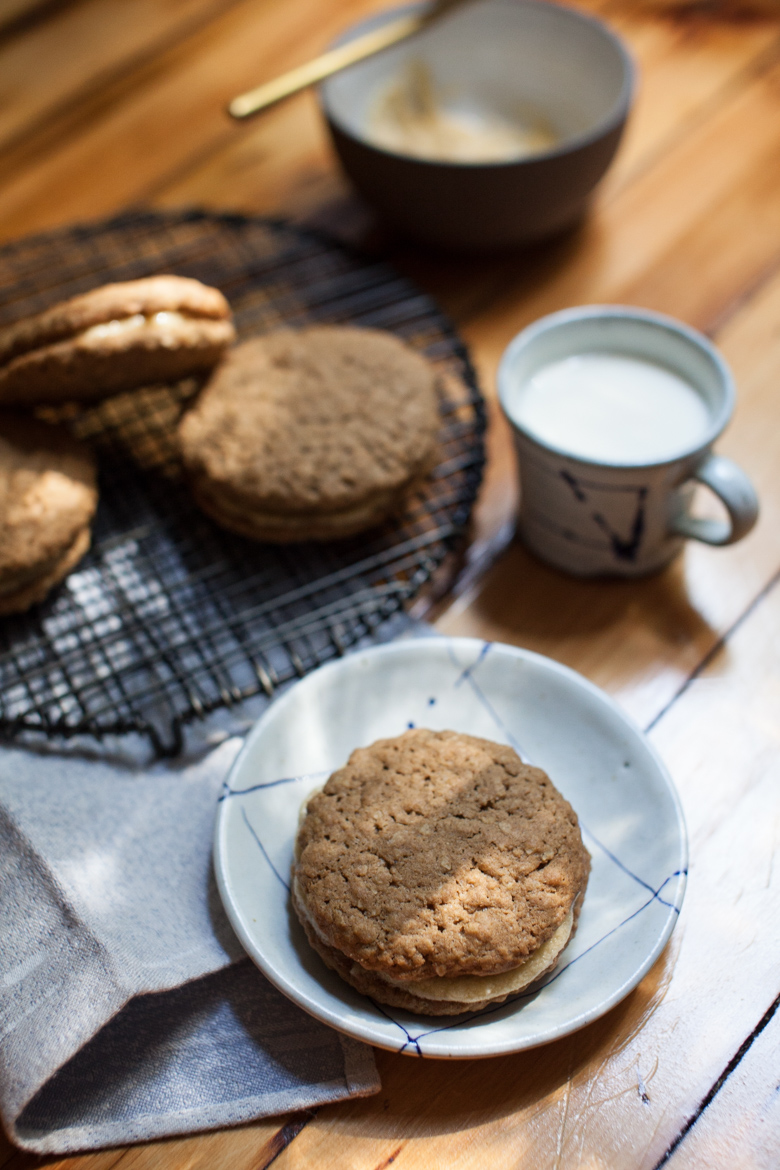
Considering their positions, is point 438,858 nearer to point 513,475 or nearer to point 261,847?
point 261,847

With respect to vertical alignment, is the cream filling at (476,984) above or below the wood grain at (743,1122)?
above

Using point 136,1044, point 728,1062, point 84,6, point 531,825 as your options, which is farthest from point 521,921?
point 84,6

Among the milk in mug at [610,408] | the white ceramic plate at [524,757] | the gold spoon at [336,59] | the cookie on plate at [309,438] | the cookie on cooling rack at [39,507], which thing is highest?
the gold spoon at [336,59]

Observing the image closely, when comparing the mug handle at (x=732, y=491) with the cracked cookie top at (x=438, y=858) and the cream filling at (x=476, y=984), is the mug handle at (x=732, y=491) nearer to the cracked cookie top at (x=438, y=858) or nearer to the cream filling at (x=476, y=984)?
the cracked cookie top at (x=438, y=858)

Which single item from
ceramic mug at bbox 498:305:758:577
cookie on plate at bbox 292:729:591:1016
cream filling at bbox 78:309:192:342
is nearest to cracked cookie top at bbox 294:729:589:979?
cookie on plate at bbox 292:729:591:1016

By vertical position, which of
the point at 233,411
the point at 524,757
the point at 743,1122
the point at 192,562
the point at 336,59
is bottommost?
the point at 743,1122

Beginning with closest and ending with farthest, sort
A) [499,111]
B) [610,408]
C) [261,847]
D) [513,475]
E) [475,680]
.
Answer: [261,847] < [475,680] < [610,408] < [513,475] < [499,111]

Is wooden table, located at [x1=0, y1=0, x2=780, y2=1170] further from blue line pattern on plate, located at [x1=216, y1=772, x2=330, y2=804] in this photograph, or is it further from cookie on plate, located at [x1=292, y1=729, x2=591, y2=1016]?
blue line pattern on plate, located at [x1=216, y1=772, x2=330, y2=804]

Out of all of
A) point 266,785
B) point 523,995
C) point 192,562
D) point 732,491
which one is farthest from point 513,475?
point 523,995

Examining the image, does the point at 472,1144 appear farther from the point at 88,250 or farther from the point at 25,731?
the point at 88,250

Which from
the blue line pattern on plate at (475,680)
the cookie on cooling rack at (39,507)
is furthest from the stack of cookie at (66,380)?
the blue line pattern on plate at (475,680)
